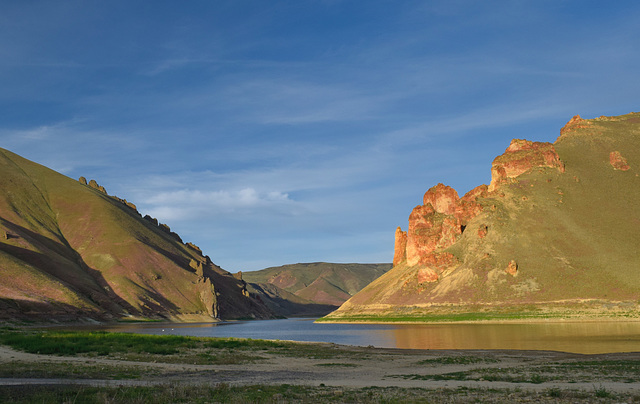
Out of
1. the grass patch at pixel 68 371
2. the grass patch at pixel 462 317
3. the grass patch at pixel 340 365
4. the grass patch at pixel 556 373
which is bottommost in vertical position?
the grass patch at pixel 462 317

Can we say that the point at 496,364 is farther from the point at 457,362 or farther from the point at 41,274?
the point at 41,274

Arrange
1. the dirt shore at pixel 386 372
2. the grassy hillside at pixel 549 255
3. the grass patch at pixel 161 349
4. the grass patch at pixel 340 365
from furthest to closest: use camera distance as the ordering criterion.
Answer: the grassy hillside at pixel 549 255, the grass patch at pixel 161 349, the grass patch at pixel 340 365, the dirt shore at pixel 386 372

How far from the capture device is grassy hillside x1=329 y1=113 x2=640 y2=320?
143 metres

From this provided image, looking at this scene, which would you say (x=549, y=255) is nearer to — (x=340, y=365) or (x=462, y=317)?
(x=462, y=317)

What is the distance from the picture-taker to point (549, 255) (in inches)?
6486

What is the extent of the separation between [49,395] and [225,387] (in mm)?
8242

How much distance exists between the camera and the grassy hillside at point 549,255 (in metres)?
143

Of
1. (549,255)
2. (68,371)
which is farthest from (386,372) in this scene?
(549,255)

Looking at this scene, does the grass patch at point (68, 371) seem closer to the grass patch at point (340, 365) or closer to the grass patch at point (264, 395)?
the grass patch at point (264, 395)

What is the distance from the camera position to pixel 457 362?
43.4m

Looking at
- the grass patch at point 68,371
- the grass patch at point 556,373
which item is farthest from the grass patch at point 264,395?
the grass patch at point 68,371

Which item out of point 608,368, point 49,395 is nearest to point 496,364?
point 608,368

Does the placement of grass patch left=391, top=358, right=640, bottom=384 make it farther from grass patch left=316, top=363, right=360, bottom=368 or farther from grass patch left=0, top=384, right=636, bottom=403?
grass patch left=316, top=363, right=360, bottom=368

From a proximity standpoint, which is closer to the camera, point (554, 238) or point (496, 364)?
point (496, 364)
